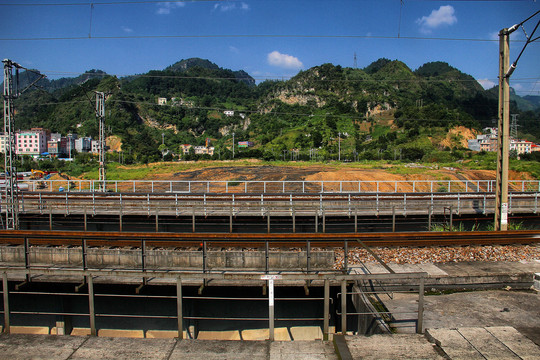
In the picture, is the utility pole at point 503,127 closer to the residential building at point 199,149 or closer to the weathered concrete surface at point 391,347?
the weathered concrete surface at point 391,347

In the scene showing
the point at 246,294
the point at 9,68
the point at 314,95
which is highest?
the point at 314,95

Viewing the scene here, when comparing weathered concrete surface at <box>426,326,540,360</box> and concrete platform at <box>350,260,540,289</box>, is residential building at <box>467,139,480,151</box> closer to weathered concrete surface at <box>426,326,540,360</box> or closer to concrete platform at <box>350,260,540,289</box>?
concrete platform at <box>350,260,540,289</box>

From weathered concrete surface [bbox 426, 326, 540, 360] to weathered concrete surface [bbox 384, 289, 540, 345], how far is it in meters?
0.89

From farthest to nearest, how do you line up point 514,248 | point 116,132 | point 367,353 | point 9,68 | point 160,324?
point 116,132 < point 9,68 < point 514,248 < point 160,324 < point 367,353

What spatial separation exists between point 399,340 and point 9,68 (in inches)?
776

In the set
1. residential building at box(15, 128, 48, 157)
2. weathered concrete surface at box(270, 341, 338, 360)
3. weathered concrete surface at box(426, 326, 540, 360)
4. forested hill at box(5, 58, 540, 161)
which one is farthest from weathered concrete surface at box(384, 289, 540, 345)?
residential building at box(15, 128, 48, 157)

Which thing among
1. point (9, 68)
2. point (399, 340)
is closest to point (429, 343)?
point (399, 340)

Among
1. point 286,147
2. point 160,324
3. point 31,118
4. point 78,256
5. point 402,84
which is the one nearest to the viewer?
point 160,324

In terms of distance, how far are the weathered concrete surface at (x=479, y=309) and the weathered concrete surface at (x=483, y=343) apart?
895 millimetres

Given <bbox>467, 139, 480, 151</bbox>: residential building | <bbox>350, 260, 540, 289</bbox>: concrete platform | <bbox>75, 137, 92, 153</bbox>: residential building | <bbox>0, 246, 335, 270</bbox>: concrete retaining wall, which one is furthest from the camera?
<bbox>75, 137, 92, 153</bbox>: residential building

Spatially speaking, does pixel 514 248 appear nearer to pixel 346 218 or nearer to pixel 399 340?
pixel 346 218

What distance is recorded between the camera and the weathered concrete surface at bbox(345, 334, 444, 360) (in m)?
4.83

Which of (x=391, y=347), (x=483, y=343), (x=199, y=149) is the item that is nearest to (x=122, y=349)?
(x=391, y=347)

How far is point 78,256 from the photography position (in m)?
10.2
